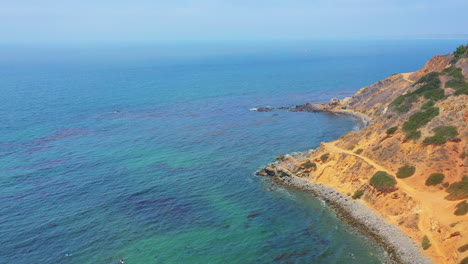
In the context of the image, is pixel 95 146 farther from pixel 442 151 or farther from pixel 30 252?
pixel 442 151

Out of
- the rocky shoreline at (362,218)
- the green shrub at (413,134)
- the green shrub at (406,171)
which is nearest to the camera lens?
the rocky shoreline at (362,218)

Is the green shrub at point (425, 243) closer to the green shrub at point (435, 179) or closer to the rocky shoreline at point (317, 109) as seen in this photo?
the green shrub at point (435, 179)

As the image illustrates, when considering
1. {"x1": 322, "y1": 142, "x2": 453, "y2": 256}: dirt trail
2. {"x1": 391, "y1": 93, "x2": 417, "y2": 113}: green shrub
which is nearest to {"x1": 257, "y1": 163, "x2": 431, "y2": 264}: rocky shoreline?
{"x1": 322, "y1": 142, "x2": 453, "y2": 256}: dirt trail

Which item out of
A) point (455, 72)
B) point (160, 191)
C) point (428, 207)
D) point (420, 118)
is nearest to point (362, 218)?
point (428, 207)

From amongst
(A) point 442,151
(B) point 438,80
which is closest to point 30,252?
(A) point 442,151

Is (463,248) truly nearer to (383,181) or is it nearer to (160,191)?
(383,181)

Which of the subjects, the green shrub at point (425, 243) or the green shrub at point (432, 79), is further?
the green shrub at point (432, 79)

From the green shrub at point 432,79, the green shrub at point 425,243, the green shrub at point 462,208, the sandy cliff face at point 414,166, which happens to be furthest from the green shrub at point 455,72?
the green shrub at point 425,243
